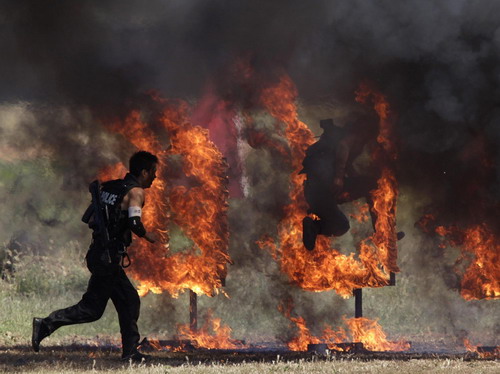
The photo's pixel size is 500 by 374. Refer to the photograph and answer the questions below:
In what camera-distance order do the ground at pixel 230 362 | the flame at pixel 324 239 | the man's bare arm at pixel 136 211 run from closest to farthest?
the ground at pixel 230 362 → the man's bare arm at pixel 136 211 → the flame at pixel 324 239

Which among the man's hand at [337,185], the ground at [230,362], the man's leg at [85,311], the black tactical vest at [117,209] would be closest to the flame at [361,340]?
the ground at [230,362]

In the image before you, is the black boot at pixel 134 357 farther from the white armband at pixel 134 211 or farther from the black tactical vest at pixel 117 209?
Result: the white armband at pixel 134 211

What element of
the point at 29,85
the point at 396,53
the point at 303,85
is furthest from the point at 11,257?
the point at 396,53

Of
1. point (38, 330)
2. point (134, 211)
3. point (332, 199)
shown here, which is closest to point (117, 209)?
point (134, 211)

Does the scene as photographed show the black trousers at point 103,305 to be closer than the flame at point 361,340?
Yes

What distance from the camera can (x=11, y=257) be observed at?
18500mm

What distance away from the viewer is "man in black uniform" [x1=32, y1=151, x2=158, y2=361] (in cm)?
999

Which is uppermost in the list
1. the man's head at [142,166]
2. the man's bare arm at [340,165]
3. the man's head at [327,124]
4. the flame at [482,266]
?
the man's head at [327,124]

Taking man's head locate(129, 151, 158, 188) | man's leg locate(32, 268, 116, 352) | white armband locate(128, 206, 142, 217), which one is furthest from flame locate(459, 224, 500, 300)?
man's leg locate(32, 268, 116, 352)

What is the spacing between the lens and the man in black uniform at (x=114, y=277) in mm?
9992

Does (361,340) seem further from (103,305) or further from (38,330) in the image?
(38,330)

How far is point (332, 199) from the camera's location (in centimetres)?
1299

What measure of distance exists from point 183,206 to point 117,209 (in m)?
3.25

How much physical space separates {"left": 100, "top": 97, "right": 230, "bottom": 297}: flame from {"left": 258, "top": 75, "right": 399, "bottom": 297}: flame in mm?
983
